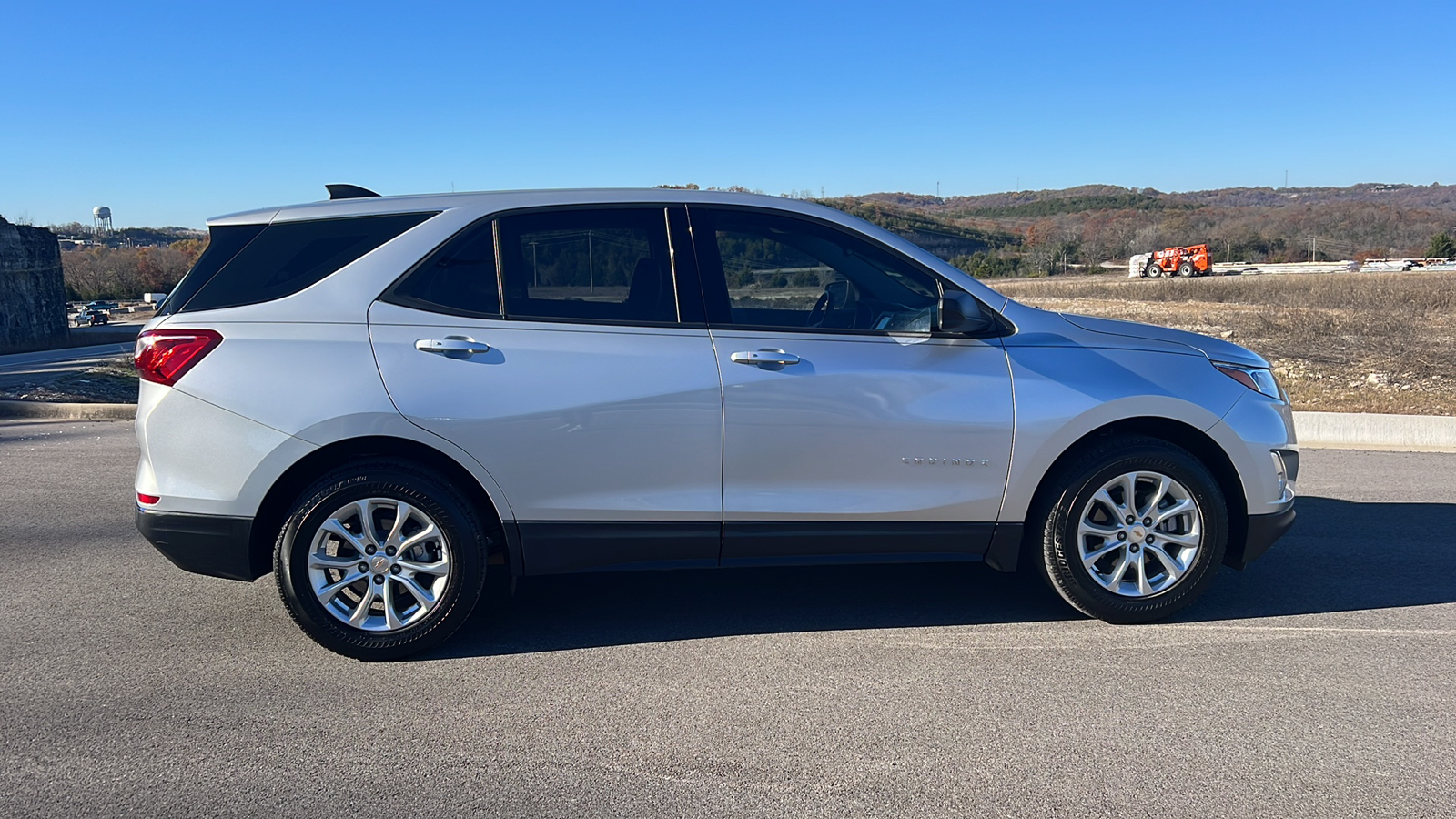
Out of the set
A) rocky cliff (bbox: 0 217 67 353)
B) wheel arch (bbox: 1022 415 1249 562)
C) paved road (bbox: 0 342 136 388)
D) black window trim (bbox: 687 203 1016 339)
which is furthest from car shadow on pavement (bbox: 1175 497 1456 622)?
rocky cliff (bbox: 0 217 67 353)

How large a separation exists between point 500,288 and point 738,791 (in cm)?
229

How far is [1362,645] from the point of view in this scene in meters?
4.32

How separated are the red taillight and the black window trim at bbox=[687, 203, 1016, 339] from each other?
2.03m

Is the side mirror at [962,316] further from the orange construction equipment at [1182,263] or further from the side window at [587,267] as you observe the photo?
the orange construction equipment at [1182,263]

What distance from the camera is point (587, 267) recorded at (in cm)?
432

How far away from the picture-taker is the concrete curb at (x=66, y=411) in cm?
1174

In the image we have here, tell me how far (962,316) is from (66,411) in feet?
38.6

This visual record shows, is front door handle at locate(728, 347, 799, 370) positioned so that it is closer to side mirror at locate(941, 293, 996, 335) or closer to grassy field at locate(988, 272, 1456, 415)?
side mirror at locate(941, 293, 996, 335)

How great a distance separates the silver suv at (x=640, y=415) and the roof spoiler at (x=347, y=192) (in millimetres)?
305

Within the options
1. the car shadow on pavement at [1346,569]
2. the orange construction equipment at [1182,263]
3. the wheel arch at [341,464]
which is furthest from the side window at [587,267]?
the orange construction equipment at [1182,263]

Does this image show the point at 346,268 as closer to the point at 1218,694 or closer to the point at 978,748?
the point at 978,748

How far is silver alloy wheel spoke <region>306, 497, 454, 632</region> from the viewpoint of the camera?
4109 mm

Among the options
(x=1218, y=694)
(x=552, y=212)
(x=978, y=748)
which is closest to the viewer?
(x=978, y=748)

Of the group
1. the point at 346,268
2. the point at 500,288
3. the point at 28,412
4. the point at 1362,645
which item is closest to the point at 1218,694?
the point at 1362,645
